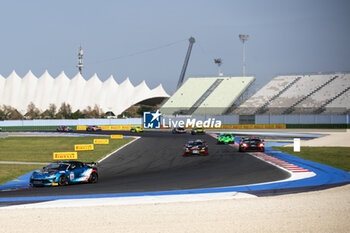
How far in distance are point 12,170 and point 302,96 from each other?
7853 cm

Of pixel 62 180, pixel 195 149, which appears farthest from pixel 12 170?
pixel 195 149

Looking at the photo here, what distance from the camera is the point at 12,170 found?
27562mm

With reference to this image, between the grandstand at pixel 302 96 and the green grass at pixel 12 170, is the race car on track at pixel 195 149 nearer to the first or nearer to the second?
the green grass at pixel 12 170

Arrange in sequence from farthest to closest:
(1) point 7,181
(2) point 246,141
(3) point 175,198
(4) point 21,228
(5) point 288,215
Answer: (2) point 246,141 < (1) point 7,181 < (3) point 175,198 < (5) point 288,215 < (4) point 21,228

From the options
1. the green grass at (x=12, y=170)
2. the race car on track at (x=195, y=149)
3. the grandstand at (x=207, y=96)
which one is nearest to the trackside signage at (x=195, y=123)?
the grandstand at (x=207, y=96)

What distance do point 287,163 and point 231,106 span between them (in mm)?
74247

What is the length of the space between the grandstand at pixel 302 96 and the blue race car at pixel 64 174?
241 ft

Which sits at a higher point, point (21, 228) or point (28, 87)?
point (28, 87)

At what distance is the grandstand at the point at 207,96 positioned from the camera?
105 metres

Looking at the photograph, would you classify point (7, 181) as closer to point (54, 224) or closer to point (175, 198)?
point (175, 198)

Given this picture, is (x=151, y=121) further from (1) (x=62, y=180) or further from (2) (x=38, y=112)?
(1) (x=62, y=180)

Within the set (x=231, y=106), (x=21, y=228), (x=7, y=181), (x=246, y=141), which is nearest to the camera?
(x=21, y=228)

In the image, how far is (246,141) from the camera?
39.8 metres

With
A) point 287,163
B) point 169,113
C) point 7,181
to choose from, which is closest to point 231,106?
point 169,113
